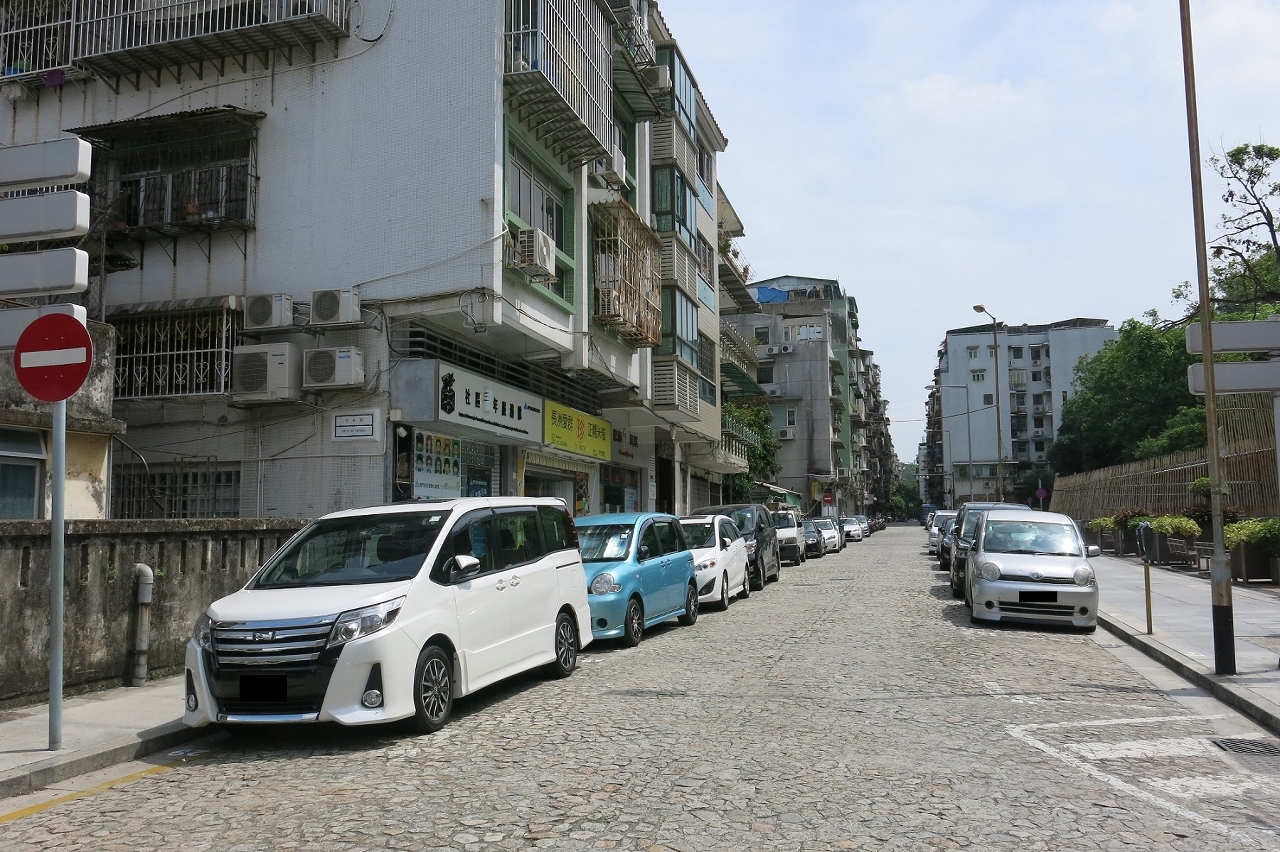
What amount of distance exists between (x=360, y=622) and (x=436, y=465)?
11.2 metres

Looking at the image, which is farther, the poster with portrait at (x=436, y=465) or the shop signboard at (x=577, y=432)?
the shop signboard at (x=577, y=432)

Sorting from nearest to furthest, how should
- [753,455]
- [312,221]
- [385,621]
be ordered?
[385,621] → [312,221] → [753,455]

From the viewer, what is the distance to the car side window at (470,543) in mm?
8273

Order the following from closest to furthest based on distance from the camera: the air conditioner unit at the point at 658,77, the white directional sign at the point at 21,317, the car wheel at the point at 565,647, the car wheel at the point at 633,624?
the white directional sign at the point at 21,317, the car wheel at the point at 565,647, the car wheel at the point at 633,624, the air conditioner unit at the point at 658,77

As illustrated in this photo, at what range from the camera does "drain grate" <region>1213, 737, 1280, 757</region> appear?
7.14 m

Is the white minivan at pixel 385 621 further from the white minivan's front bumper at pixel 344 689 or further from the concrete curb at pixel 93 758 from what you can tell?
the concrete curb at pixel 93 758

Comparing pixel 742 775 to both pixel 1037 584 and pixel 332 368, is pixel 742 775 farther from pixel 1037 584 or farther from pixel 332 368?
pixel 332 368

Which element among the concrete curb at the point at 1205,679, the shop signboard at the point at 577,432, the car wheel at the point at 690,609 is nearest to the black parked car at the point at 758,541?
the shop signboard at the point at 577,432

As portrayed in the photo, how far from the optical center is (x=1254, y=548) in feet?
66.8

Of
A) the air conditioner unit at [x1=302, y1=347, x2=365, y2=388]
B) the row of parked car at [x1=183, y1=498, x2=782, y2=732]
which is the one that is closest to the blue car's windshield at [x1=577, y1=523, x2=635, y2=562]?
the row of parked car at [x1=183, y1=498, x2=782, y2=732]

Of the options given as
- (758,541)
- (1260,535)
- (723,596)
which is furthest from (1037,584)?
(1260,535)

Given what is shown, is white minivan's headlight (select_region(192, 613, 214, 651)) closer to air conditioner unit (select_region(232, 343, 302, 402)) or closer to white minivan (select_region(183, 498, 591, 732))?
white minivan (select_region(183, 498, 591, 732))

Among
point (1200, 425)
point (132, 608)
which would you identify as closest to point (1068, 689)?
point (132, 608)

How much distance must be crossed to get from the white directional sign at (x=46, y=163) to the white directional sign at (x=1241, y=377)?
12.3 metres
